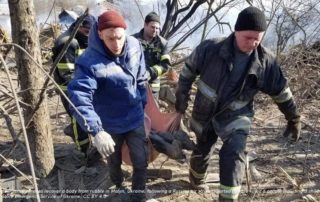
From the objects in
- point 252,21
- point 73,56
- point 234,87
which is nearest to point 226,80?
point 234,87

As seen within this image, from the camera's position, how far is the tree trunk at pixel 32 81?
361 centimetres

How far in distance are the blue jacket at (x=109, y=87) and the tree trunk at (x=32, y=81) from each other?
454 mm

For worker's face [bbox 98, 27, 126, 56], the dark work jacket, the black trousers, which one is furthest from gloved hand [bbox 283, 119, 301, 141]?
the dark work jacket

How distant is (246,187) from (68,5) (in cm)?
1347

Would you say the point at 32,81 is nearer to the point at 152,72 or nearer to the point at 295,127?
the point at 152,72

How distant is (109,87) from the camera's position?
11.0ft

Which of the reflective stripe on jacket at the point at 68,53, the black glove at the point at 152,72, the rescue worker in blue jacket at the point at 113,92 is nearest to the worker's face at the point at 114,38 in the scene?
Answer: the rescue worker in blue jacket at the point at 113,92

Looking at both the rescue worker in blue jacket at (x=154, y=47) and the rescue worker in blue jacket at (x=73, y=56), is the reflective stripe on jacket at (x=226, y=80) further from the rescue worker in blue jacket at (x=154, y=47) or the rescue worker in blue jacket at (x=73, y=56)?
the rescue worker in blue jacket at (x=154, y=47)

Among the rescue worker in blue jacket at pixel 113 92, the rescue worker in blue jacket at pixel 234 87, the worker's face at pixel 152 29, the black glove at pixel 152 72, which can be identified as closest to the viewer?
the rescue worker in blue jacket at pixel 113 92

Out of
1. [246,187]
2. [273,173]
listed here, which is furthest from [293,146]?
[246,187]

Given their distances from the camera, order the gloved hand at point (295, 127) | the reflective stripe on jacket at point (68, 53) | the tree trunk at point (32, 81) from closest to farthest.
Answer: the tree trunk at point (32, 81), the gloved hand at point (295, 127), the reflective stripe on jacket at point (68, 53)

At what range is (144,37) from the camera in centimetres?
543

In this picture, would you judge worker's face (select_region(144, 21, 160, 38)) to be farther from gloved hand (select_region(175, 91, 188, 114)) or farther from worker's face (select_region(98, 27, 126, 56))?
worker's face (select_region(98, 27, 126, 56))

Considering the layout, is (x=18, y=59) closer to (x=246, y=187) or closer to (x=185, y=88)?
(x=185, y=88)
